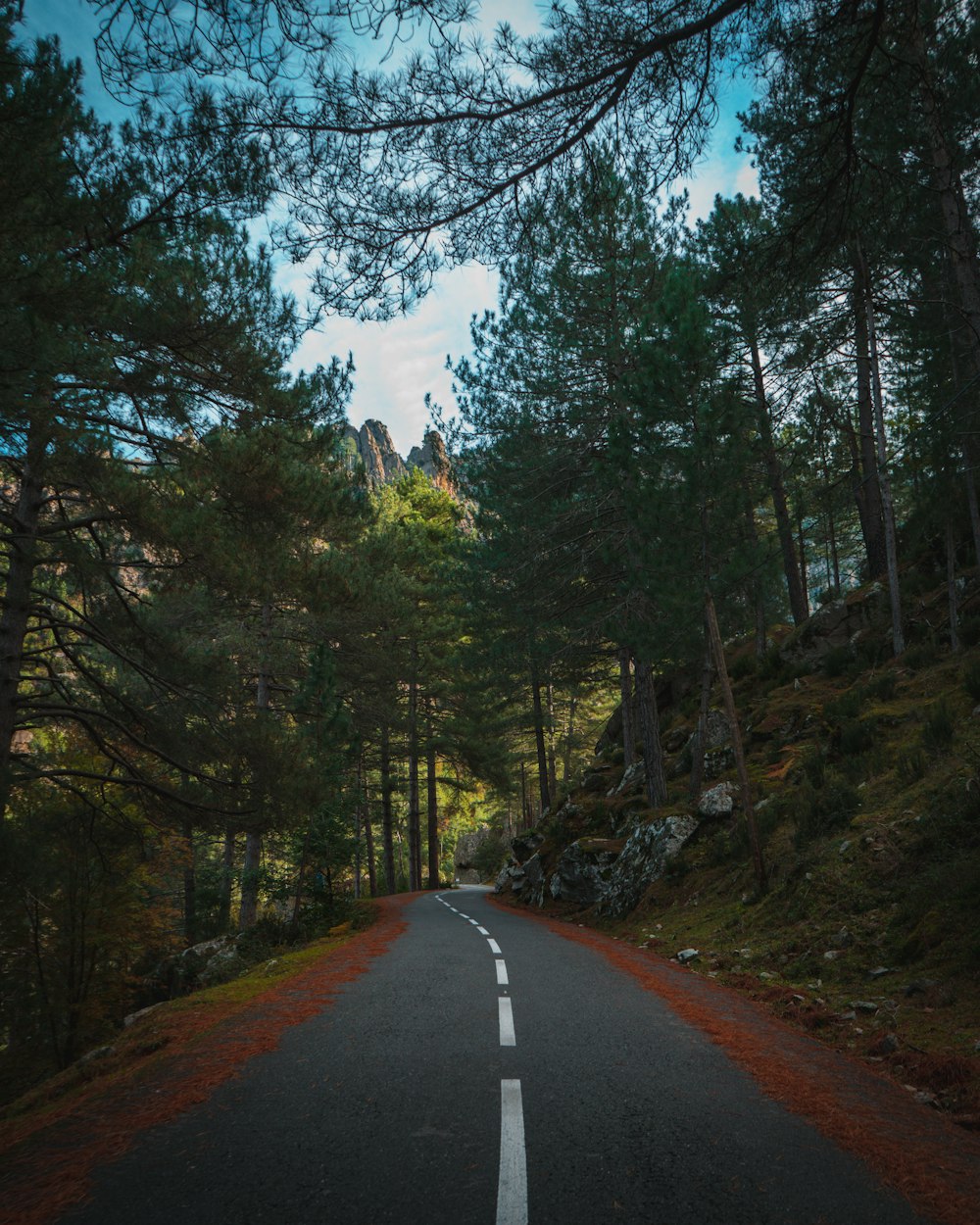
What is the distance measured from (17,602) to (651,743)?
13.2 m

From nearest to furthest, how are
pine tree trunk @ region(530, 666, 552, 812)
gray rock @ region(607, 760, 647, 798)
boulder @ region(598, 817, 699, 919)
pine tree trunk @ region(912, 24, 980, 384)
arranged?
1. pine tree trunk @ region(912, 24, 980, 384)
2. boulder @ region(598, 817, 699, 919)
3. gray rock @ region(607, 760, 647, 798)
4. pine tree trunk @ region(530, 666, 552, 812)

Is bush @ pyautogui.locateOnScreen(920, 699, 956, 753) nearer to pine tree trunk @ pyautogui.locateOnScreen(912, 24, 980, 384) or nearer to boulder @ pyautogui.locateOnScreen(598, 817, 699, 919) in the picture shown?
pine tree trunk @ pyautogui.locateOnScreen(912, 24, 980, 384)

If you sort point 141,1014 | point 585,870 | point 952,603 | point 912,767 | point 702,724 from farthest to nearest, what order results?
point 585,870 < point 702,724 < point 952,603 < point 912,767 < point 141,1014

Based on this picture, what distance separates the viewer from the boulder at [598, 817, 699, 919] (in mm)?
14344

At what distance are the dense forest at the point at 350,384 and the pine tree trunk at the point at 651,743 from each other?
0.10 meters

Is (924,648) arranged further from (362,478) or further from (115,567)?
(115,567)

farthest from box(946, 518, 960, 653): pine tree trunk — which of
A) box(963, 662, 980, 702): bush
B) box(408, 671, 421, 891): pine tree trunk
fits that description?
box(408, 671, 421, 891): pine tree trunk

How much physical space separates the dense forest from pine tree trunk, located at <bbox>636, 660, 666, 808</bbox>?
0.31 ft

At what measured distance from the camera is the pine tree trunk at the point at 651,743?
16.5 m

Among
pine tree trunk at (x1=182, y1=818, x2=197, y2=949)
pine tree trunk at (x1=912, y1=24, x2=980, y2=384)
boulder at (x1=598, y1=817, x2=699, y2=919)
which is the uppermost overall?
pine tree trunk at (x1=912, y1=24, x2=980, y2=384)

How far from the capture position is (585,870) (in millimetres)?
17062

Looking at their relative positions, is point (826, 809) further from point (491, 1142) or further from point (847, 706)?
point (491, 1142)

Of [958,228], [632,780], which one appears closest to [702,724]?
[632,780]

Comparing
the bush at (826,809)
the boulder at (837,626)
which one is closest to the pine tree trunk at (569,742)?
the boulder at (837,626)
